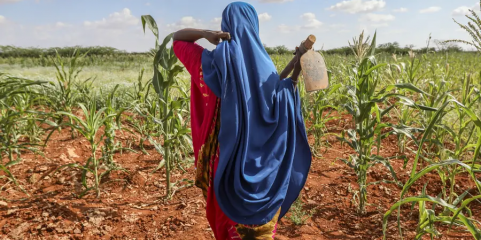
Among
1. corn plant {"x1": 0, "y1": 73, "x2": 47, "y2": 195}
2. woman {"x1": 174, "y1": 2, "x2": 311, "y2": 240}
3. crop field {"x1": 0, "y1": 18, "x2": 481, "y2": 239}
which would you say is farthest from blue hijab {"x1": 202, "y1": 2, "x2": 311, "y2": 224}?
corn plant {"x1": 0, "y1": 73, "x2": 47, "y2": 195}

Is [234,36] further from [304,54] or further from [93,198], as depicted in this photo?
[93,198]

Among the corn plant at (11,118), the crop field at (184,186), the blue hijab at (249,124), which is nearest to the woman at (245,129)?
the blue hijab at (249,124)

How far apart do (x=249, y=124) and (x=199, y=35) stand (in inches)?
21.2

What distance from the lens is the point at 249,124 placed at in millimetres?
1598

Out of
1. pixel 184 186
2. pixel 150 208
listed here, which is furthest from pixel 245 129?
pixel 150 208

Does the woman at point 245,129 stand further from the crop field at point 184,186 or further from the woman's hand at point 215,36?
the crop field at point 184,186

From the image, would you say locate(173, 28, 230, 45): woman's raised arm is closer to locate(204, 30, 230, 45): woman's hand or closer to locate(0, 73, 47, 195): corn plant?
locate(204, 30, 230, 45): woman's hand

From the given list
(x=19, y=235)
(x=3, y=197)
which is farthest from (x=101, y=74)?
(x=19, y=235)

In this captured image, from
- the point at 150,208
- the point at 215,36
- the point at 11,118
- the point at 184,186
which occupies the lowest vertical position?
the point at 150,208

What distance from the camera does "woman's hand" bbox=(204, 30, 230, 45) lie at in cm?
164

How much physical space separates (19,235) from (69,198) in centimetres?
51

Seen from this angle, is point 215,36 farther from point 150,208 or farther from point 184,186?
point 150,208

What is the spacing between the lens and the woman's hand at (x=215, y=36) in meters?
1.64

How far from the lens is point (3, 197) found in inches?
108
